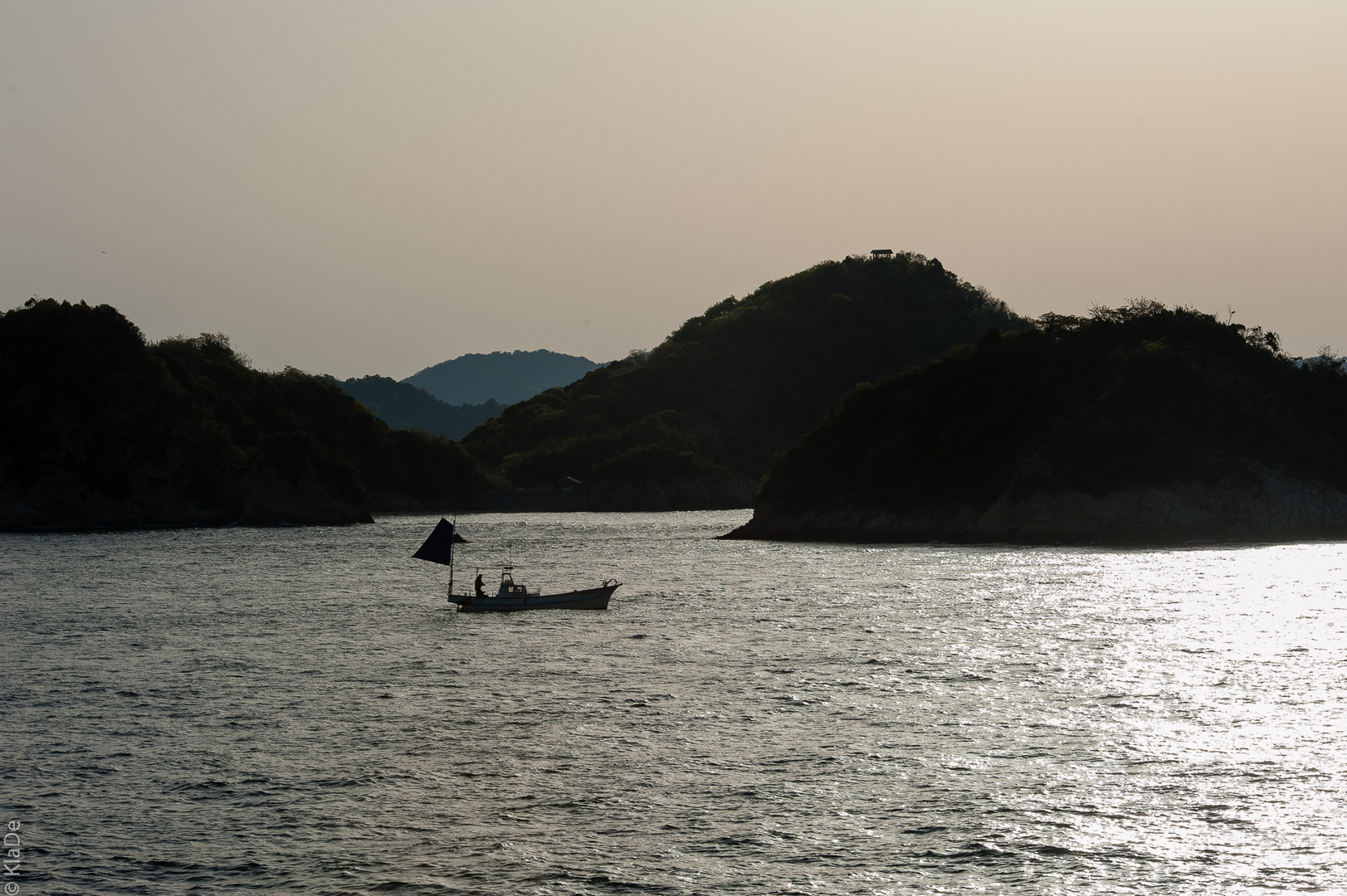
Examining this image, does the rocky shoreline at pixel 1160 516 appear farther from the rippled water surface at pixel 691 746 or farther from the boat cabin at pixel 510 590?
the boat cabin at pixel 510 590

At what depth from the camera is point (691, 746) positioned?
2848 centimetres

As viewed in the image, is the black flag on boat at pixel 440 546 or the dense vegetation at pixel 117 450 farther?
the dense vegetation at pixel 117 450

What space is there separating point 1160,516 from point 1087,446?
9687mm

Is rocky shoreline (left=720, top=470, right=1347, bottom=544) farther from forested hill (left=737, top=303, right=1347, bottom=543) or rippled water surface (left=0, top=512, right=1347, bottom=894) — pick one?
rippled water surface (left=0, top=512, right=1347, bottom=894)

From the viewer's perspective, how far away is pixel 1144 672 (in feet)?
128

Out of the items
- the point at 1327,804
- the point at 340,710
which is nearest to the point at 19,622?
the point at 340,710

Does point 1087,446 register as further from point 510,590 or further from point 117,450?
point 117,450

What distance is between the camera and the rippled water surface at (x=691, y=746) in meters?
20.0

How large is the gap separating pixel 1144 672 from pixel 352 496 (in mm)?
156168

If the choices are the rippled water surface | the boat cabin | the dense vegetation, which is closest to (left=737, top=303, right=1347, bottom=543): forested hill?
the rippled water surface

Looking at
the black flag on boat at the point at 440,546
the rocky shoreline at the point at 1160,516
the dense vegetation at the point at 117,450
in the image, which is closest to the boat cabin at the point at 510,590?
the black flag on boat at the point at 440,546

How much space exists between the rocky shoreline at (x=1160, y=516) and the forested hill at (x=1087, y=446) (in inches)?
5.8

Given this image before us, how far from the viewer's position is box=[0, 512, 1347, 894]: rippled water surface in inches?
787

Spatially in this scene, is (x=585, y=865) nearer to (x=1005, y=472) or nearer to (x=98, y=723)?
(x=98, y=723)
